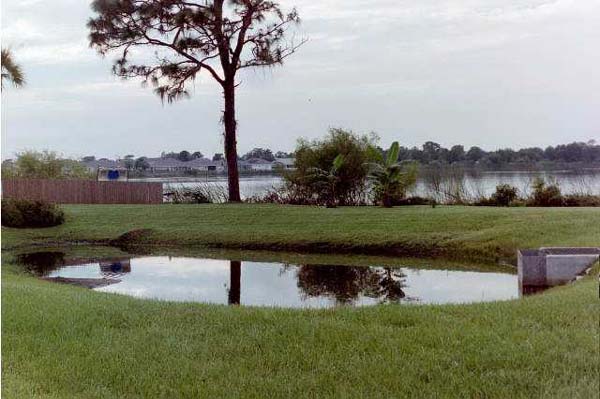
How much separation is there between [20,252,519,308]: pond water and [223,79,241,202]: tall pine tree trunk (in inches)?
357

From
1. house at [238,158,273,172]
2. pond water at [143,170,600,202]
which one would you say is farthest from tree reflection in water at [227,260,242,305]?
house at [238,158,273,172]

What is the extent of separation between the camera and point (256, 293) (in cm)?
952

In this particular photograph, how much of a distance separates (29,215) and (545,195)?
41.1 feet

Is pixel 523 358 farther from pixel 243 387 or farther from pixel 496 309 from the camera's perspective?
pixel 243 387

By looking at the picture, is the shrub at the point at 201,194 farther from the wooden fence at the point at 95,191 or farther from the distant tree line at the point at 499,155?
the distant tree line at the point at 499,155

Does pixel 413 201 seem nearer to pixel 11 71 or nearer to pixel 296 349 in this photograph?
pixel 11 71

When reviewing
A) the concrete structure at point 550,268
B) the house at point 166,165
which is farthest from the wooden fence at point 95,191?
the concrete structure at point 550,268

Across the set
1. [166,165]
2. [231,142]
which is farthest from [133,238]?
[166,165]

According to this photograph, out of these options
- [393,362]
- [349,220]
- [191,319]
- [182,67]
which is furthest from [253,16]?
[393,362]

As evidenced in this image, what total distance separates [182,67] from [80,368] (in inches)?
733

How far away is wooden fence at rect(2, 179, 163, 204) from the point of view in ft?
77.4

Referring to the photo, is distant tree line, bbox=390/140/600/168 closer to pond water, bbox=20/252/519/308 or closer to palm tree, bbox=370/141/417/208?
palm tree, bbox=370/141/417/208

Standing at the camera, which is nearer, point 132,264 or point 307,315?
point 307,315

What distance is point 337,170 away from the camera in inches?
787
